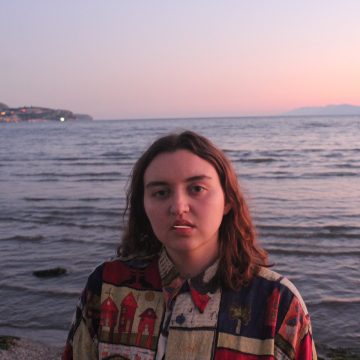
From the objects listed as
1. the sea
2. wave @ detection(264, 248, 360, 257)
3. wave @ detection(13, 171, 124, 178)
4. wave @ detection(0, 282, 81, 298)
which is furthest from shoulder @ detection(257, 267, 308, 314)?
wave @ detection(13, 171, 124, 178)

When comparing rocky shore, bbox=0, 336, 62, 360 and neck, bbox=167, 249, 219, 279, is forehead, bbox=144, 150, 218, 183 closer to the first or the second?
neck, bbox=167, 249, 219, 279

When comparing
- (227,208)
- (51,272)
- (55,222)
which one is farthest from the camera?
(55,222)

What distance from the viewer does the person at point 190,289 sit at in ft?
5.63

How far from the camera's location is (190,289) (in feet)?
5.83

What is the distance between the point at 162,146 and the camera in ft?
6.25

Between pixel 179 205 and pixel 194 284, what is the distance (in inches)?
11.7

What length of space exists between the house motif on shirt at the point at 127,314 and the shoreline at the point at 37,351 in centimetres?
367

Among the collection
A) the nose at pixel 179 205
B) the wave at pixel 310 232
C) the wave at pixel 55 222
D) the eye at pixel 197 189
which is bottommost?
the wave at pixel 55 222

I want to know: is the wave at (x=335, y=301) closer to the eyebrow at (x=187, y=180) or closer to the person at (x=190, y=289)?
the person at (x=190, y=289)

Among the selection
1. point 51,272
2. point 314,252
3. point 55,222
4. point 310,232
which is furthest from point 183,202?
point 55,222

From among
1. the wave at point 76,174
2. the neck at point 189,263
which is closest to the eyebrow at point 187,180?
the neck at point 189,263

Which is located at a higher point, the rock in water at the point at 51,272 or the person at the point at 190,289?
the person at the point at 190,289

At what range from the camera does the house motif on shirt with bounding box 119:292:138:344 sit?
1814mm

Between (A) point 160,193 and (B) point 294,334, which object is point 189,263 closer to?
(A) point 160,193
